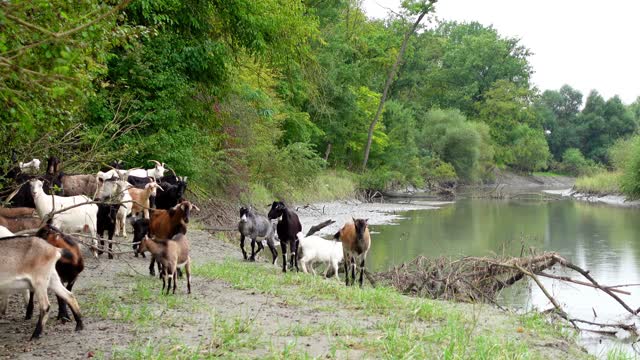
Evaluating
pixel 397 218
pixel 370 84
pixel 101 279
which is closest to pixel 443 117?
pixel 370 84

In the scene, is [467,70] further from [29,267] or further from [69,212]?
[29,267]

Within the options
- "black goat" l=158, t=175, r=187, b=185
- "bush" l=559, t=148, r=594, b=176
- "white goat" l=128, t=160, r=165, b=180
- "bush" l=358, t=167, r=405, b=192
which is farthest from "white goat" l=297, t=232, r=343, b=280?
"bush" l=559, t=148, r=594, b=176

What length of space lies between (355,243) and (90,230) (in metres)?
4.46

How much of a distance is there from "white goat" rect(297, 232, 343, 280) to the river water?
113 inches

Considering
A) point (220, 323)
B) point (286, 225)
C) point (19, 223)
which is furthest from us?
point (286, 225)

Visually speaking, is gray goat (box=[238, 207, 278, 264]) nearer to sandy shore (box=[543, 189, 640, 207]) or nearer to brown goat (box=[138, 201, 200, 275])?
brown goat (box=[138, 201, 200, 275])

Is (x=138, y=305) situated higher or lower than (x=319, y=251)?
higher

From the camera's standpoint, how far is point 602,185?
49.3 m

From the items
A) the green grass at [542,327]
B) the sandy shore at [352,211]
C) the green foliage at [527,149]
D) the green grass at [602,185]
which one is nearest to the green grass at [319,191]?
the sandy shore at [352,211]

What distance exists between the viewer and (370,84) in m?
50.9

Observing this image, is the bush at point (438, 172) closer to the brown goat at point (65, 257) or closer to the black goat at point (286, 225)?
the black goat at point (286, 225)

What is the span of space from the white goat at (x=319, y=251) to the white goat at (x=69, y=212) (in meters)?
4.03

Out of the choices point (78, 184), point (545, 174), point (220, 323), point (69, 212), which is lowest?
point (545, 174)

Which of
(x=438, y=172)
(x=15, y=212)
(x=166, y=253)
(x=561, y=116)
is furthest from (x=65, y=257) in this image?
(x=561, y=116)
